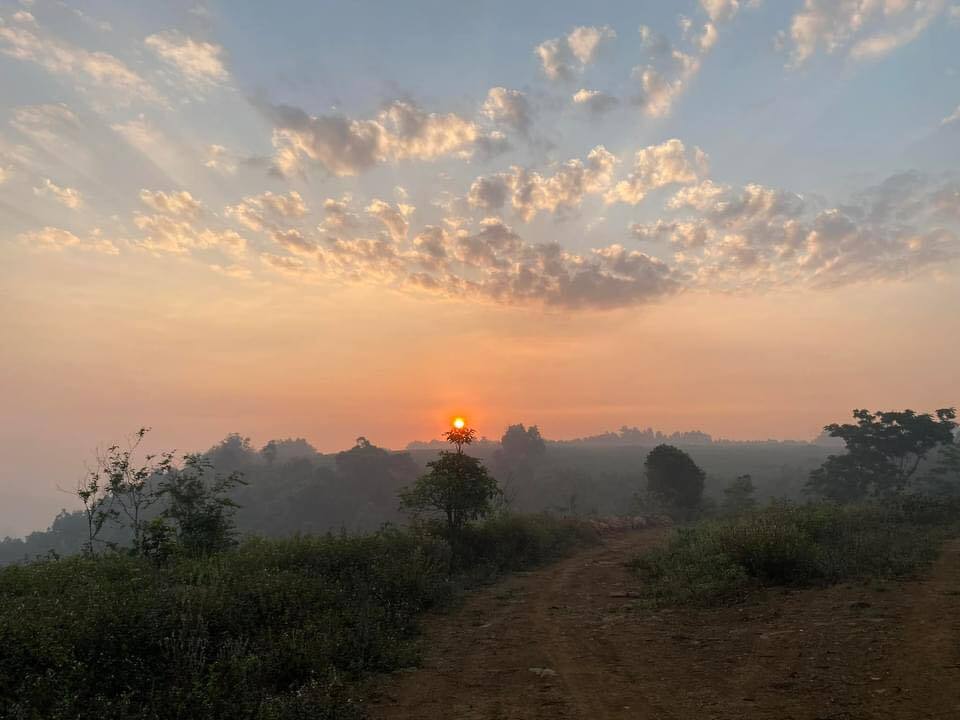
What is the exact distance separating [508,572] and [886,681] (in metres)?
13.9

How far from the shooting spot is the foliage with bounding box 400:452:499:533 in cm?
2169

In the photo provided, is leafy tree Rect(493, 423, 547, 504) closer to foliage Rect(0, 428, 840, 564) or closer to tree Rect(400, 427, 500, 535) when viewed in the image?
foliage Rect(0, 428, 840, 564)

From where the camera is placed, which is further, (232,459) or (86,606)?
(232,459)

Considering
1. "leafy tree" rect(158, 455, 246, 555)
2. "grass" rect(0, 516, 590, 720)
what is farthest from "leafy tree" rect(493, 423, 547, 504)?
"grass" rect(0, 516, 590, 720)

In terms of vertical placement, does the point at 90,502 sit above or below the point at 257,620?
above

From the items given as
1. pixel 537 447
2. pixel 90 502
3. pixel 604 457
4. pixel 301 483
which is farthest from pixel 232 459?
pixel 90 502

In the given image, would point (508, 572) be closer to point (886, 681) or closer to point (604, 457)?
point (886, 681)

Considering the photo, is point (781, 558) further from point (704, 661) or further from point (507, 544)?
point (507, 544)

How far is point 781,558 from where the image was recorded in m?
13.9

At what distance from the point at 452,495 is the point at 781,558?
1205 cm

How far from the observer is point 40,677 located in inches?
266

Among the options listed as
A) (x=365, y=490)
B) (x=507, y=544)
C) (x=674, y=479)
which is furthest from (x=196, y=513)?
(x=365, y=490)

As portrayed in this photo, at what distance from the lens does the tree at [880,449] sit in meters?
46.5

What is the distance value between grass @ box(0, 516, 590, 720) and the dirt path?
3.66 feet
